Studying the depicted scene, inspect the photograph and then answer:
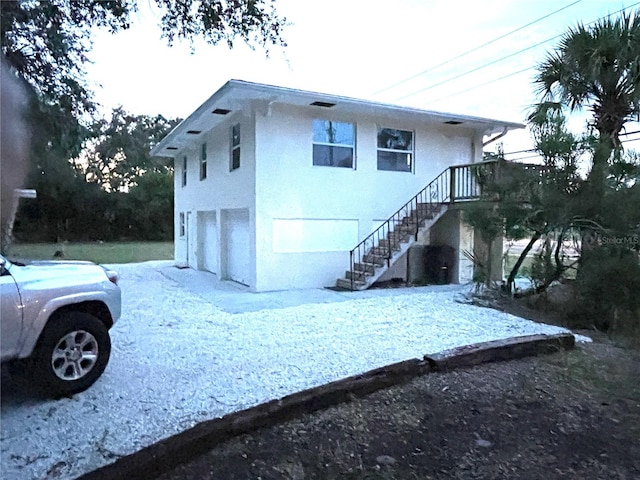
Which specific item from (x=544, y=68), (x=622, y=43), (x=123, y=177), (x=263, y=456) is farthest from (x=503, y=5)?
(x=123, y=177)

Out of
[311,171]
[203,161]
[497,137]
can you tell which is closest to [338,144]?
[311,171]

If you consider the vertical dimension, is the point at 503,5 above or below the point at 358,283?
above

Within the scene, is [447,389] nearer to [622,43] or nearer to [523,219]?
[523,219]

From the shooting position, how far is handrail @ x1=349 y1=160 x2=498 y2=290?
37.1 ft

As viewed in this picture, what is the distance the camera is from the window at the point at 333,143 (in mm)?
11078

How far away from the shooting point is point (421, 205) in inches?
478

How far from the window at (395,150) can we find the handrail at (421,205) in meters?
0.86

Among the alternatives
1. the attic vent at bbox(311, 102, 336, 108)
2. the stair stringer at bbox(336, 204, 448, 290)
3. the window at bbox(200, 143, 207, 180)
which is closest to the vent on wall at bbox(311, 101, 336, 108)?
the attic vent at bbox(311, 102, 336, 108)

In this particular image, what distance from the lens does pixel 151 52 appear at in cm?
558

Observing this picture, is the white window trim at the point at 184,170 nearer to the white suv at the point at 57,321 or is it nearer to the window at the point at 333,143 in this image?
the window at the point at 333,143

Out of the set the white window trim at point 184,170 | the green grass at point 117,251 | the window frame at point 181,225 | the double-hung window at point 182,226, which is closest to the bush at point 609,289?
the green grass at point 117,251

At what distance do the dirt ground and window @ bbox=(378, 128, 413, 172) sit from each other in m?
7.93

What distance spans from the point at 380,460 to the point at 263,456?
75 cm

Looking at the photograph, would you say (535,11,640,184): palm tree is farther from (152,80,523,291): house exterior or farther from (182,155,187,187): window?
(182,155,187,187): window
